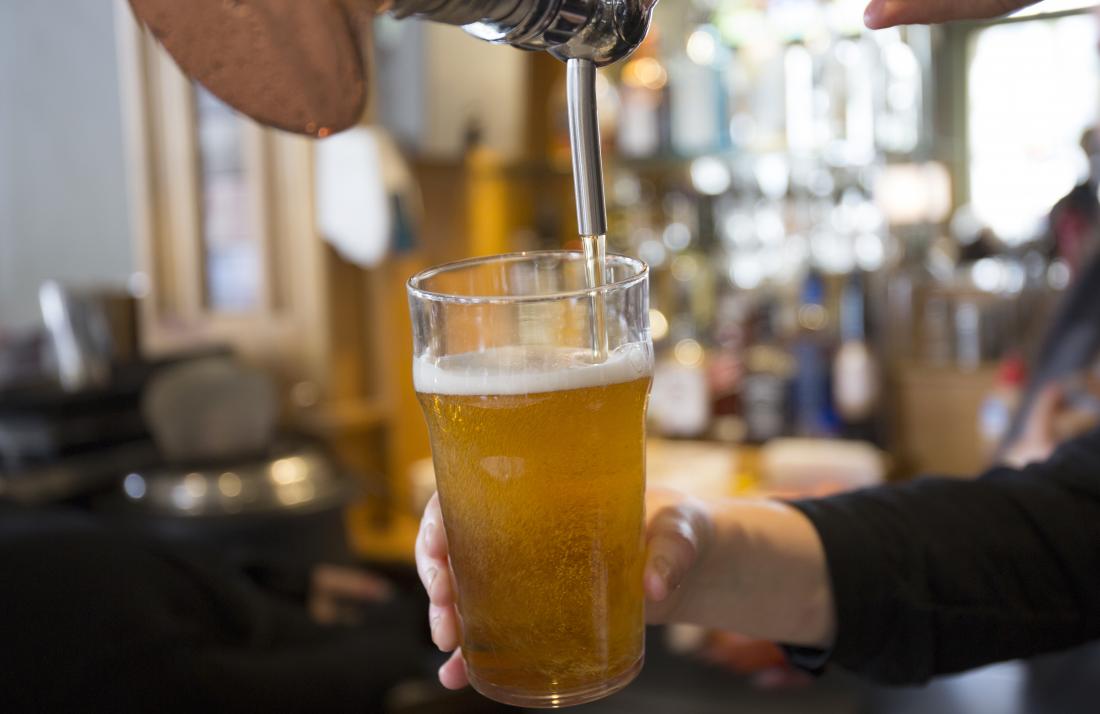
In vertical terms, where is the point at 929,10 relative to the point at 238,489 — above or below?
above

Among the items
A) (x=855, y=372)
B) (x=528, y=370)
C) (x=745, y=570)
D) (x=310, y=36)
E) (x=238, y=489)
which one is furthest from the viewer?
(x=855, y=372)

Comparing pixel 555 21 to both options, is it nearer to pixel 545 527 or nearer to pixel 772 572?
pixel 545 527

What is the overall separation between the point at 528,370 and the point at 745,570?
350 mm

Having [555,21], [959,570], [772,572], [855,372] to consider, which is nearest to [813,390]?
[855,372]

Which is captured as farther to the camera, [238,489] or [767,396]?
[767,396]

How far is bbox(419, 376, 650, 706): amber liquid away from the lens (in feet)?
2.10

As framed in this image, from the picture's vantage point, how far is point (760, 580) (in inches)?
34.9

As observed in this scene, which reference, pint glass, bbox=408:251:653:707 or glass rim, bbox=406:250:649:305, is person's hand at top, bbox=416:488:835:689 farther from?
glass rim, bbox=406:250:649:305

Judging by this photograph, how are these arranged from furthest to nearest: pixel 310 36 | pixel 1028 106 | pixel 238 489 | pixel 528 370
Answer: pixel 1028 106 → pixel 238 489 → pixel 528 370 → pixel 310 36

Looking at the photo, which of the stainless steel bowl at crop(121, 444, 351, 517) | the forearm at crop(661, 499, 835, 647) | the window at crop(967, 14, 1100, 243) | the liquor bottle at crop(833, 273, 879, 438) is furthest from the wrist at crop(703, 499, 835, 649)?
the window at crop(967, 14, 1100, 243)

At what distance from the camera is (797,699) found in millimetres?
1875

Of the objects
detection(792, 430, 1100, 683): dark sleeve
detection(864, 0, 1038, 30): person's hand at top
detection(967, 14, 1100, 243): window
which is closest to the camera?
detection(864, 0, 1038, 30): person's hand at top

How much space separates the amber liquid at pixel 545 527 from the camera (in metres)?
0.64

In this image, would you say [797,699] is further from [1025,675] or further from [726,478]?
[726,478]
